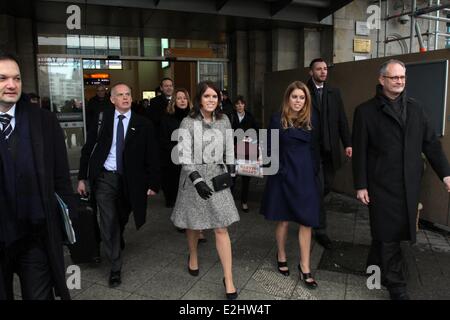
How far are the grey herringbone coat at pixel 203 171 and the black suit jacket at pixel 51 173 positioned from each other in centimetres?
106

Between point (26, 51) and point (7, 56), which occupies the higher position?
point (26, 51)

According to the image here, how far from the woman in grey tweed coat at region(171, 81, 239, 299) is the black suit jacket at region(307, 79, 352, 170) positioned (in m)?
1.44

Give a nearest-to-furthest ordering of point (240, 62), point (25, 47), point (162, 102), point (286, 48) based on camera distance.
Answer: point (162, 102), point (25, 47), point (286, 48), point (240, 62)

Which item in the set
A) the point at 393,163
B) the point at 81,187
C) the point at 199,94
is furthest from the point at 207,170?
the point at 393,163

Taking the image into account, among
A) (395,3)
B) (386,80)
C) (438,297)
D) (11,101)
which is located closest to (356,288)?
(438,297)

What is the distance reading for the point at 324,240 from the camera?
4.58 metres

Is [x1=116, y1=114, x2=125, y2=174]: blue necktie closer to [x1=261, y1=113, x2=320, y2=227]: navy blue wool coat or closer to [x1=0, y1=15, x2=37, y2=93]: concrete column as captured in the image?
[x1=261, y1=113, x2=320, y2=227]: navy blue wool coat

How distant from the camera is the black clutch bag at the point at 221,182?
3342 millimetres

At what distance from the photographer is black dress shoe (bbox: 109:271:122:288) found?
143 inches

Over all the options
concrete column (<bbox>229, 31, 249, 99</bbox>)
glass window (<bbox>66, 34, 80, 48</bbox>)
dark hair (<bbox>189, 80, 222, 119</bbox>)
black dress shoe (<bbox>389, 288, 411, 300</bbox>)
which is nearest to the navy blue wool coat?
dark hair (<bbox>189, 80, 222, 119</bbox>)

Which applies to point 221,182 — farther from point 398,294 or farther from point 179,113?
point 179,113

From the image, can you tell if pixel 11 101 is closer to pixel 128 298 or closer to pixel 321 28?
pixel 128 298

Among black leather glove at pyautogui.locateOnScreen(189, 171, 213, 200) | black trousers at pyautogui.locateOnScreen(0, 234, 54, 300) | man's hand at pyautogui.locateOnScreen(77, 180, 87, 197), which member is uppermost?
black leather glove at pyautogui.locateOnScreen(189, 171, 213, 200)

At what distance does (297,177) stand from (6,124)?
2.32 meters
